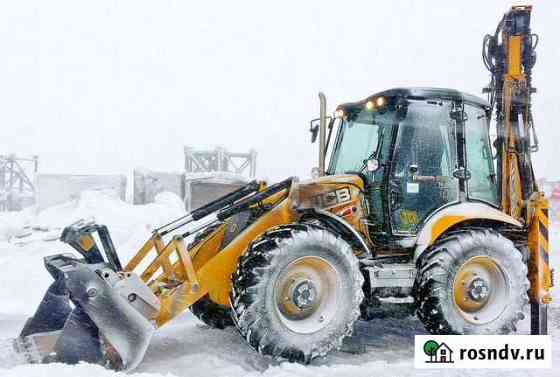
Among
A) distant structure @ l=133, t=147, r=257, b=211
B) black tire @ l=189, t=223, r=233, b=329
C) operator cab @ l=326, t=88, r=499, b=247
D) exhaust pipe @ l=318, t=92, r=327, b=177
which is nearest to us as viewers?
operator cab @ l=326, t=88, r=499, b=247

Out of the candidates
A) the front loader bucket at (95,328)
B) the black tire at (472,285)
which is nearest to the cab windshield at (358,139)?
the black tire at (472,285)

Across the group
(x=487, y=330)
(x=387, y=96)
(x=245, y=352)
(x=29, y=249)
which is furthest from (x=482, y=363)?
(x=29, y=249)

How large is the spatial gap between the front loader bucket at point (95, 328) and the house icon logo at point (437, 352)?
2105 mm

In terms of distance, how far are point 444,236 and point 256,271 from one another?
194cm

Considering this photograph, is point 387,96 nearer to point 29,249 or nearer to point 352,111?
point 352,111

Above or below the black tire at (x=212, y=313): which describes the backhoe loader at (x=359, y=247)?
above

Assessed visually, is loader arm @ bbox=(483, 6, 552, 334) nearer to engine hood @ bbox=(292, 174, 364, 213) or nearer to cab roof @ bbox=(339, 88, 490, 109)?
cab roof @ bbox=(339, 88, 490, 109)

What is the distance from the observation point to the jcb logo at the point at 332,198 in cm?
491

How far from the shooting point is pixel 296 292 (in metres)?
4.46

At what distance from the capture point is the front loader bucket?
13.1 ft

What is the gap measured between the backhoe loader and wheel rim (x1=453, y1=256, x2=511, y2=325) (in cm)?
1
